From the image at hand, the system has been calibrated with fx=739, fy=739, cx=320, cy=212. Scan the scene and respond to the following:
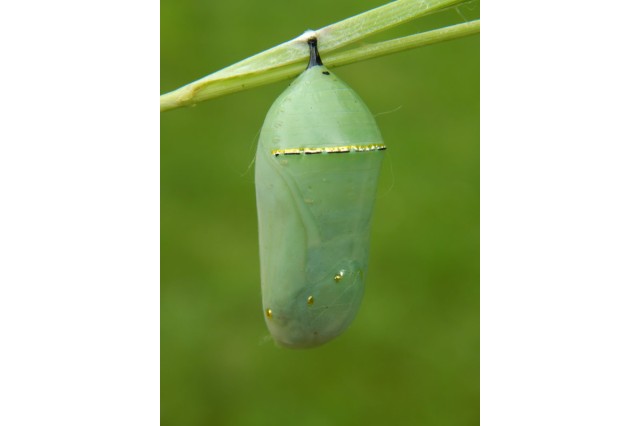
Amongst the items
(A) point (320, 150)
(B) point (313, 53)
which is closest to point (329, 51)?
(B) point (313, 53)

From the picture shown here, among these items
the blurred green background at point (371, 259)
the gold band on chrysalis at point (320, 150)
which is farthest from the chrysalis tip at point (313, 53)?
the blurred green background at point (371, 259)

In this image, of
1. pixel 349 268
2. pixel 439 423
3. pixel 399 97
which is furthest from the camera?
pixel 399 97

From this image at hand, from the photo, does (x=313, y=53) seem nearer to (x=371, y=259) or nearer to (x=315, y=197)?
(x=315, y=197)

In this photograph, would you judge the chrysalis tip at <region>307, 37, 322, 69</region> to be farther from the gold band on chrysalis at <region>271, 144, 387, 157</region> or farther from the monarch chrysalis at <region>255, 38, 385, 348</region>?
the gold band on chrysalis at <region>271, 144, 387, 157</region>

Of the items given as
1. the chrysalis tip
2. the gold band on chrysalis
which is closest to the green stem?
the chrysalis tip

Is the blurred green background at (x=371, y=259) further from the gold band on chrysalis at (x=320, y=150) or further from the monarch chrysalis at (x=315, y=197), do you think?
the gold band on chrysalis at (x=320, y=150)

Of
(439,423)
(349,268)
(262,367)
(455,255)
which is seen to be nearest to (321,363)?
(262,367)

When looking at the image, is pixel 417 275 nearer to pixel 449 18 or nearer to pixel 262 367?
pixel 262 367
